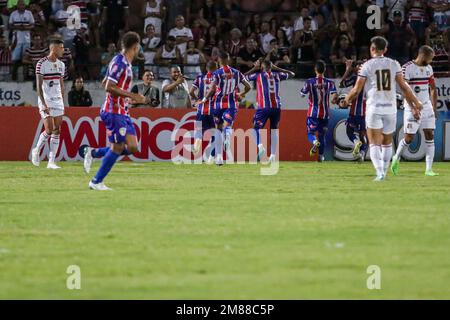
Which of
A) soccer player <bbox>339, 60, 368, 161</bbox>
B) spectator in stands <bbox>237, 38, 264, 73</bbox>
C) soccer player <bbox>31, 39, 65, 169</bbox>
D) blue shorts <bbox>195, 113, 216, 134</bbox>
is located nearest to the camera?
soccer player <bbox>31, 39, 65, 169</bbox>

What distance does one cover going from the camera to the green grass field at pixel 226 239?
882 cm

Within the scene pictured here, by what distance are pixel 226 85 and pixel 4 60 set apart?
7.78m

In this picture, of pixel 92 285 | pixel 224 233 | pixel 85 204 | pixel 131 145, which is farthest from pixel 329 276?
pixel 131 145

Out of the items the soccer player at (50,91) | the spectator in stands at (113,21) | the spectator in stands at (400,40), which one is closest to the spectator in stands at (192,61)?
the spectator in stands at (113,21)

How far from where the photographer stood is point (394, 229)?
1216cm

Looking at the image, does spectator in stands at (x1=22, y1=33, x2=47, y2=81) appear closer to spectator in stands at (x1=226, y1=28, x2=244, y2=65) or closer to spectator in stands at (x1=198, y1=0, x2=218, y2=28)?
spectator in stands at (x1=198, y1=0, x2=218, y2=28)

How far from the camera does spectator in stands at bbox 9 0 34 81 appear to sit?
30.9 metres

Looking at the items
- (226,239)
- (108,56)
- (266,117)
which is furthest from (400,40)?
(226,239)

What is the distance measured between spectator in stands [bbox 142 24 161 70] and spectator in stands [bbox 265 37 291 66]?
3.31m

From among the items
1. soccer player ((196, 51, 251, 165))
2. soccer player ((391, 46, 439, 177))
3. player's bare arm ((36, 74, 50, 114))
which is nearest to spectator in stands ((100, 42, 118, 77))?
soccer player ((196, 51, 251, 165))

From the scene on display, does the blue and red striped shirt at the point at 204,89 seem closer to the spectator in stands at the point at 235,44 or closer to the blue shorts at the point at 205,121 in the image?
the blue shorts at the point at 205,121

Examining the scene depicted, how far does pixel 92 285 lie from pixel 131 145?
8.53 meters

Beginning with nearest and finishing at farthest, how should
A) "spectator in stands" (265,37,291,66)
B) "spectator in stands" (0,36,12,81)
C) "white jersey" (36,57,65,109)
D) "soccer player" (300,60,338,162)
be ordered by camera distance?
1. "white jersey" (36,57,65,109)
2. "soccer player" (300,60,338,162)
3. "spectator in stands" (265,37,291,66)
4. "spectator in stands" (0,36,12,81)
